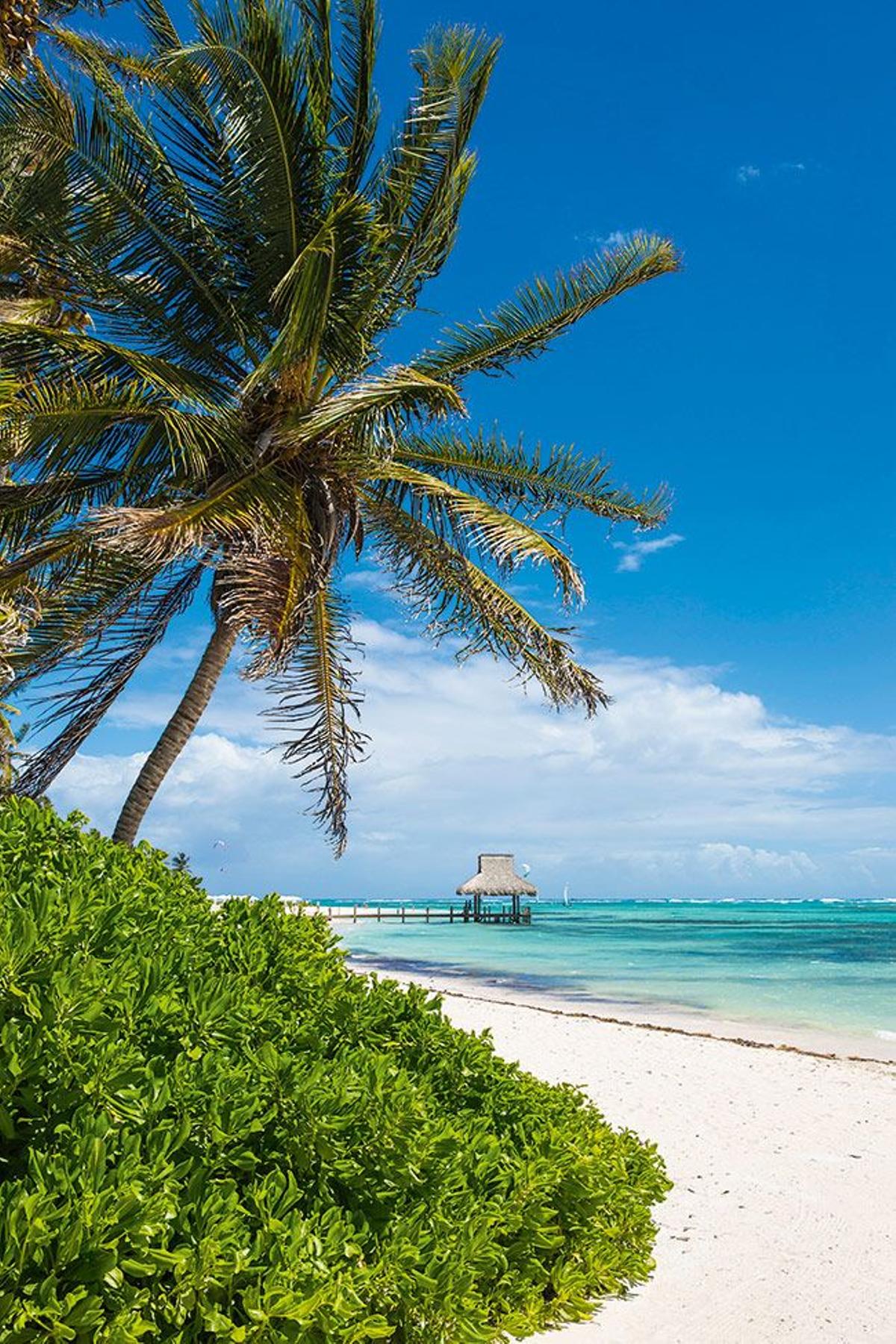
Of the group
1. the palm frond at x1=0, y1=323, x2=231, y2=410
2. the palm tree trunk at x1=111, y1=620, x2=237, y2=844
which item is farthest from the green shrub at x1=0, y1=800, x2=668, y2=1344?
the palm frond at x1=0, y1=323, x2=231, y2=410

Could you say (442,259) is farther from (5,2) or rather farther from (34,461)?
(5,2)

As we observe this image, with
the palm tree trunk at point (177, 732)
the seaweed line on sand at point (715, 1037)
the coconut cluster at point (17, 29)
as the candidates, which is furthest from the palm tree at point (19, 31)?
the seaweed line on sand at point (715, 1037)

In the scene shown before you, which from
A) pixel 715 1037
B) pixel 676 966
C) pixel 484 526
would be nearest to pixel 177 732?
pixel 484 526

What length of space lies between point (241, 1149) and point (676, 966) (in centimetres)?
3350

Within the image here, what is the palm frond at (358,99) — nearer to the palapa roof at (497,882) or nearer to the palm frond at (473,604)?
the palm frond at (473,604)

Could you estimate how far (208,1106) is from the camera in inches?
97.6

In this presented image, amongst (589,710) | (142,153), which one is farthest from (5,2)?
(589,710)

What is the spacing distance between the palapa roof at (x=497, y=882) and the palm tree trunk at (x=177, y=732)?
4474 cm

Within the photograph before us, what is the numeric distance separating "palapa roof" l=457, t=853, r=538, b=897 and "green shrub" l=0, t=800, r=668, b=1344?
4936cm

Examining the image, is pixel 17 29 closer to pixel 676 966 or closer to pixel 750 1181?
pixel 750 1181

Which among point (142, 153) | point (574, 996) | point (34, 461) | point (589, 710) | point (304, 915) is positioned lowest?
Answer: point (574, 996)

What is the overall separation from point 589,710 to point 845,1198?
6087mm

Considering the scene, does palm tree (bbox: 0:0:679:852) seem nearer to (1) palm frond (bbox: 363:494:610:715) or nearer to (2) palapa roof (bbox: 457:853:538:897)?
(1) palm frond (bbox: 363:494:610:715)

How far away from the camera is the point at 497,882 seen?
52.8 meters
